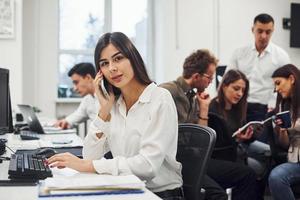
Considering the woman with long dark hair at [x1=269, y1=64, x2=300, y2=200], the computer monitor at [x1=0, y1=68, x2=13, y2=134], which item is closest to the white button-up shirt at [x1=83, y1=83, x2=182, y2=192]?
the computer monitor at [x1=0, y1=68, x2=13, y2=134]

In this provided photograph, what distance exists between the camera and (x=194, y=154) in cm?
180

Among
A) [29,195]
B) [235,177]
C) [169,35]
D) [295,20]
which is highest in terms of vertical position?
[295,20]

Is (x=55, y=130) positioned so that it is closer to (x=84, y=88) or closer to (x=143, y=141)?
(x=84, y=88)

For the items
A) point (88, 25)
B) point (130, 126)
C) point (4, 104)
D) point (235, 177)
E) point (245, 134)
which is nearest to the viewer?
point (130, 126)

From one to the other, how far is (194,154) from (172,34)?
3741 mm

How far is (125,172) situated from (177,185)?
0.26 meters

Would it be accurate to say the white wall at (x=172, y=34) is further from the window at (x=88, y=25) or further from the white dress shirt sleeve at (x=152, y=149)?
the white dress shirt sleeve at (x=152, y=149)

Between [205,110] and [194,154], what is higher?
[205,110]

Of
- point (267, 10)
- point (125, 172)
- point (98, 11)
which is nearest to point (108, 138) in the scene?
point (125, 172)

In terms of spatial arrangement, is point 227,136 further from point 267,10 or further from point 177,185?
point 267,10

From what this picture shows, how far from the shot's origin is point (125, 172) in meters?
1.52

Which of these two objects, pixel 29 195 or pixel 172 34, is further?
pixel 172 34

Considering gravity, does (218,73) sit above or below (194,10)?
below

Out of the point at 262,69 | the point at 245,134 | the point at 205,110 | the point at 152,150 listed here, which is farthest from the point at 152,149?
the point at 262,69
